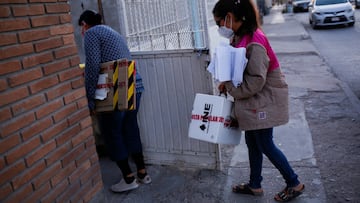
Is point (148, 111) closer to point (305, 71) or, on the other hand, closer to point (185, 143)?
point (185, 143)

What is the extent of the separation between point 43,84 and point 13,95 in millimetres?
252

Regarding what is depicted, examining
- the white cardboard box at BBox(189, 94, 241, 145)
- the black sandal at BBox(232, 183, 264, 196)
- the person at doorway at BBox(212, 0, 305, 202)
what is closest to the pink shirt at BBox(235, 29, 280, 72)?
the person at doorway at BBox(212, 0, 305, 202)

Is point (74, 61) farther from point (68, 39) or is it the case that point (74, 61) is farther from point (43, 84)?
point (43, 84)

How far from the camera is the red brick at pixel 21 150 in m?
1.95

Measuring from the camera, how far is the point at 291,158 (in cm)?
394

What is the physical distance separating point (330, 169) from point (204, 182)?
129 centimetres

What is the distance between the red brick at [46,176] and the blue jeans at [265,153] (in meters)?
1.55

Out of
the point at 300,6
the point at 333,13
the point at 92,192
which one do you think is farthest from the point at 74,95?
the point at 300,6

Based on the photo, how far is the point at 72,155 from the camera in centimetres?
247

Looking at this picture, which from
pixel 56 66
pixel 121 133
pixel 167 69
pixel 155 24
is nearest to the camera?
pixel 56 66

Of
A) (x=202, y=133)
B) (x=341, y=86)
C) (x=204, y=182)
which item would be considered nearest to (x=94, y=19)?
(x=202, y=133)

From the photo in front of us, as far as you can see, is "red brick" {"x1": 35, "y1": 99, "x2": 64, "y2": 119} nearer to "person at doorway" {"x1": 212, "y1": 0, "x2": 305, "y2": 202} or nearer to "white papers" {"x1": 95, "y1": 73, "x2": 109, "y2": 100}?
"white papers" {"x1": 95, "y1": 73, "x2": 109, "y2": 100}

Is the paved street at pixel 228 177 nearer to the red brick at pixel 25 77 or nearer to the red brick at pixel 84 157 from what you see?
the red brick at pixel 84 157

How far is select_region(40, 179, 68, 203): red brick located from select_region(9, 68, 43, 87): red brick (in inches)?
27.9
